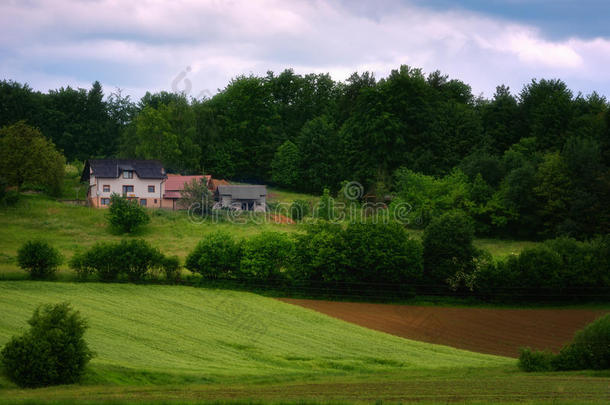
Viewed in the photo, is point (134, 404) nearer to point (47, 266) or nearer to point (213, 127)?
point (47, 266)

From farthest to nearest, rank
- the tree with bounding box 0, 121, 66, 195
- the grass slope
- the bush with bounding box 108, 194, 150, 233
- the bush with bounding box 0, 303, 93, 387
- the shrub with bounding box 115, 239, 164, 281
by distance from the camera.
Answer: the tree with bounding box 0, 121, 66, 195
the bush with bounding box 108, 194, 150, 233
the shrub with bounding box 115, 239, 164, 281
the grass slope
the bush with bounding box 0, 303, 93, 387

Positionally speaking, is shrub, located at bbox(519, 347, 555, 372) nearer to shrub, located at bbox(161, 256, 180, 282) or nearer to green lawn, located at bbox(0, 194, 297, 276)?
shrub, located at bbox(161, 256, 180, 282)

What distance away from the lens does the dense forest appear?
220 feet

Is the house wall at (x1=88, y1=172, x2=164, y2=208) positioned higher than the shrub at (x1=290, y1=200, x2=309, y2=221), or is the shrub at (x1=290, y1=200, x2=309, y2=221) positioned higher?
the house wall at (x1=88, y1=172, x2=164, y2=208)

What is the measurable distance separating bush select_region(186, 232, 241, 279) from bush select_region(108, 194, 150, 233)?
→ 16850mm

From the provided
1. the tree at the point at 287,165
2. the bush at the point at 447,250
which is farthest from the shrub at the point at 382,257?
the tree at the point at 287,165

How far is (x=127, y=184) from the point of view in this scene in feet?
249

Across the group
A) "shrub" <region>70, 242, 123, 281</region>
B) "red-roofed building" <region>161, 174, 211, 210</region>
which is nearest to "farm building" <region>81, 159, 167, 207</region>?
"red-roofed building" <region>161, 174, 211, 210</region>

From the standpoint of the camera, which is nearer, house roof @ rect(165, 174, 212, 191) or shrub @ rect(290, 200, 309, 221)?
shrub @ rect(290, 200, 309, 221)

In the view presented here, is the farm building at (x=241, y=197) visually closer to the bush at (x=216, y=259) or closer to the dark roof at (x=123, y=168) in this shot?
the dark roof at (x=123, y=168)

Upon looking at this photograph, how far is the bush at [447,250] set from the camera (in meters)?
48.2

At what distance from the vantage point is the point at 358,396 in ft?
59.5

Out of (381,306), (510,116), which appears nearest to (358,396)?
(381,306)

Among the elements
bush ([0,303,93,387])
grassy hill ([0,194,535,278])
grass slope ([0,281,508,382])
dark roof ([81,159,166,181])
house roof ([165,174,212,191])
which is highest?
dark roof ([81,159,166,181])
